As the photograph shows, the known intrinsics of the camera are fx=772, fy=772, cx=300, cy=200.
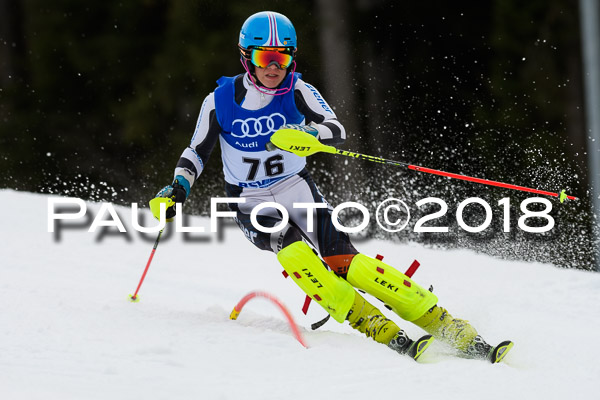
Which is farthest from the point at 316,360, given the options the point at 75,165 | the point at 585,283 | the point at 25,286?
the point at 75,165

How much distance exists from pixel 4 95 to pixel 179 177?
16421 millimetres

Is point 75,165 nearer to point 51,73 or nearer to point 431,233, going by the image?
point 51,73

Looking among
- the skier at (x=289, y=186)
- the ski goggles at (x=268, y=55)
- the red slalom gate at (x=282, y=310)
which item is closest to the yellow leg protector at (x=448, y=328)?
the skier at (x=289, y=186)

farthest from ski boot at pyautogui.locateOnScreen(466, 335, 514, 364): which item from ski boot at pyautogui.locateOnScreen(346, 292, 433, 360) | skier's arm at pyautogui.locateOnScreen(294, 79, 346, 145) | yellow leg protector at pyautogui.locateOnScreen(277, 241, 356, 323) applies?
skier's arm at pyautogui.locateOnScreen(294, 79, 346, 145)

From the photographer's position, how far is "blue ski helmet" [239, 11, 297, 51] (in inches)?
158

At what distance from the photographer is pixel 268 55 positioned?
13.2 ft

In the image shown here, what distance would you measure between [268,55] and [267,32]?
12 cm

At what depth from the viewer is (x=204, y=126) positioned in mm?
4211

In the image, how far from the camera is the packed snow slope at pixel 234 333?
2965mm

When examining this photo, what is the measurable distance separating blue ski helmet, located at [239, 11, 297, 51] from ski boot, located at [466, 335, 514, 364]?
178cm

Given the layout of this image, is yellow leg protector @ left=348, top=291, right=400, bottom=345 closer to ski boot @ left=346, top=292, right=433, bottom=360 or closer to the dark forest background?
ski boot @ left=346, top=292, right=433, bottom=360

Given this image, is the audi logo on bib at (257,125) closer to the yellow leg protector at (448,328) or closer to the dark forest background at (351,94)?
the yellow leg protector at (448,328)

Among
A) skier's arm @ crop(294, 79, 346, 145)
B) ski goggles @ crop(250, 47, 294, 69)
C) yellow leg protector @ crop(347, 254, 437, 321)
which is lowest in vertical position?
yellow leg protector @ crop(347, 254, 437, 321)

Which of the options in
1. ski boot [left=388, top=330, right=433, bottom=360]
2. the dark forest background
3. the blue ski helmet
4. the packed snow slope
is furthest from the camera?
the dark forest background
